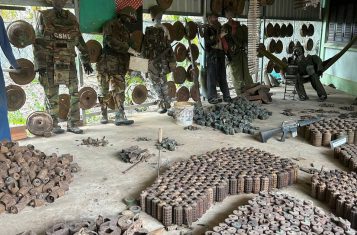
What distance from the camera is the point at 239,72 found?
9289 millimetres

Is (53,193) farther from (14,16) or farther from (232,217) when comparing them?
(14,16)

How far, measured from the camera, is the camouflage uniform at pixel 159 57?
7.22 metres

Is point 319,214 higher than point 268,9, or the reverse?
point 268,9

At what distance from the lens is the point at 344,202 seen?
331 cm

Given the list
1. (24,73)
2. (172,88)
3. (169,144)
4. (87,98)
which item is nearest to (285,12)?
(172,88)

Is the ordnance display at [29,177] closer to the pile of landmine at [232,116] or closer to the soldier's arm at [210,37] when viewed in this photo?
the pile of landmine at [232,116]

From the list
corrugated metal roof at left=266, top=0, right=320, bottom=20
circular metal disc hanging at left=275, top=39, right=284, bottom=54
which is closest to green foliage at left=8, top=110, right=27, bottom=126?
corrugated metal roof at left=266, top=0, right=320, bottom=20

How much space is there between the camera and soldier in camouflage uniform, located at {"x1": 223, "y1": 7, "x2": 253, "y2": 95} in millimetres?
8820

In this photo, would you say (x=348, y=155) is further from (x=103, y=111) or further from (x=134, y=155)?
(x=103, y=111)

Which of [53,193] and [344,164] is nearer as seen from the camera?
[53,193]

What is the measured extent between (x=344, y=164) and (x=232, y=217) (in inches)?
93.8

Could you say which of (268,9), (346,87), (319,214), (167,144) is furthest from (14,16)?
(346,87)

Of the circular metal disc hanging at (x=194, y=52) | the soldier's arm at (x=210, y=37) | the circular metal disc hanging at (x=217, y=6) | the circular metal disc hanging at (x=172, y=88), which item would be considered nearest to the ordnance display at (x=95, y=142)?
the circular metal disc hanging at (x=172, y=88)

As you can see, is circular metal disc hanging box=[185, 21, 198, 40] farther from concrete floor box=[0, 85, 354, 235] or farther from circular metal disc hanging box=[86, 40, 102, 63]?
circular metal disc hanging box=[86, 40, 102, 63]
